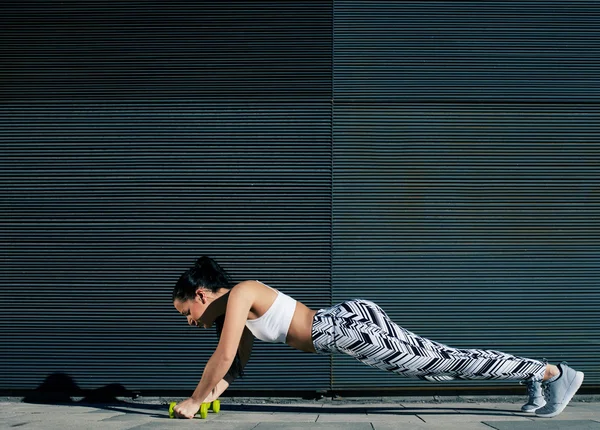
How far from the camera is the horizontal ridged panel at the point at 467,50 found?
5.41 metres

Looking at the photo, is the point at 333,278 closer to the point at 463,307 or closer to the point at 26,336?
the point at 463,307

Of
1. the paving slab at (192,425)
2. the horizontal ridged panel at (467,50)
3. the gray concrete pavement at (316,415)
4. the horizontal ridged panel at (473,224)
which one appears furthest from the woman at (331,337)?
the horizontal ridged panel at (467,50)

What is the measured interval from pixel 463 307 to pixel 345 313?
63.6 inches

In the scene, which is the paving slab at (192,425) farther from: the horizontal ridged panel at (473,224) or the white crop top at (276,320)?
the horizontal ridged panel at (473,224)

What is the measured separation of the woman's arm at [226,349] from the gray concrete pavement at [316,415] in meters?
0.14

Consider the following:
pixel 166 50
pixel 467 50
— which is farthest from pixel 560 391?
pixel 166 50

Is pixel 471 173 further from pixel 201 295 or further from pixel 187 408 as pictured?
pixel 187 408

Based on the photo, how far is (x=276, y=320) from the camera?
159 inches

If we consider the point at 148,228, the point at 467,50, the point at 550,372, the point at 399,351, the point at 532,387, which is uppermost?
the point at 467,50

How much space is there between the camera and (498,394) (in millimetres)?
5258

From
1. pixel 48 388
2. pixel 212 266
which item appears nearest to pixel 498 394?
pixel 212 266

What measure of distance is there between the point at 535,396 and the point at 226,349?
84.9 inches

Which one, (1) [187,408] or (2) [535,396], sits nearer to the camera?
(1) [187,408]

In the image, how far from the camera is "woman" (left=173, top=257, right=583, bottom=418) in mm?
3865
